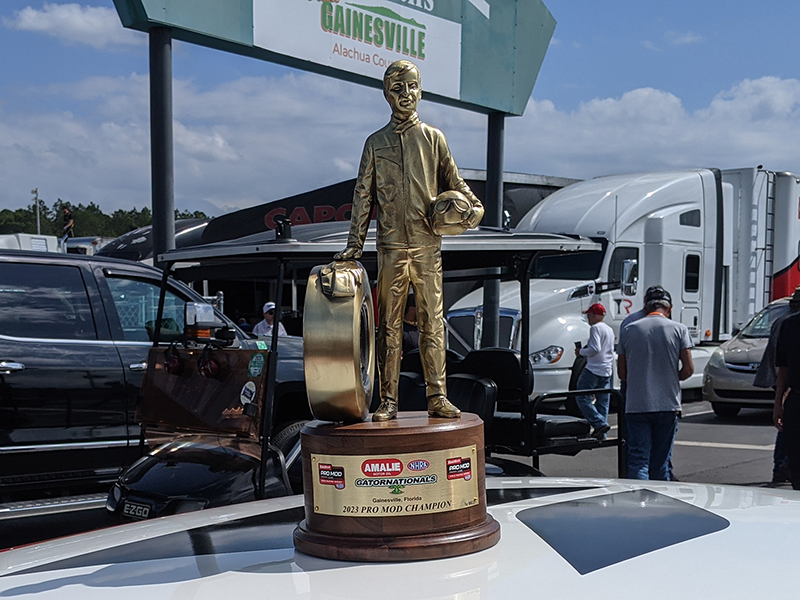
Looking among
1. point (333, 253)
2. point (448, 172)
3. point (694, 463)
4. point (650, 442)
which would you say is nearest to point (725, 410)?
point (694, 463)

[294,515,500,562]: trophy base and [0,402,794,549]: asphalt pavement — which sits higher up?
[294,515,500,562]: trophy base

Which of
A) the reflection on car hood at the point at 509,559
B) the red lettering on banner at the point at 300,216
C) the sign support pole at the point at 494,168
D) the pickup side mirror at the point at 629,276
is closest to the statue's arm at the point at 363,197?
the reflection on car hood at the point at 509,559

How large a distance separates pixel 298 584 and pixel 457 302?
38.3 ft

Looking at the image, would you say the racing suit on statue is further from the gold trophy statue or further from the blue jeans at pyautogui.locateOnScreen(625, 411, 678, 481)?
the blue jeans at pyautogui.locateOnScreen(625, 411, 678, 481)

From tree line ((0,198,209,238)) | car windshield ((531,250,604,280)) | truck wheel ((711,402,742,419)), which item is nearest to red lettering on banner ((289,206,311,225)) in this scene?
car windshield ((531,250,604,280))

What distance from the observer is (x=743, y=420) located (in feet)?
42.5

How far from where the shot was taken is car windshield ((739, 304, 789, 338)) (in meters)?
13.3

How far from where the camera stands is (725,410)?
43.4ft

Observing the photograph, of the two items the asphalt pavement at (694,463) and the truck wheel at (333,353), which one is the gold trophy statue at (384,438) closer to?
the truck wheel at (333,353)

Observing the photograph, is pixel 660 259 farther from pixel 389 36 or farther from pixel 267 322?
pixel 267 322

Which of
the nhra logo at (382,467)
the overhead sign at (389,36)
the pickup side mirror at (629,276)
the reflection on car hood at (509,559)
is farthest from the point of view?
the pickup side mirror at (629,276)

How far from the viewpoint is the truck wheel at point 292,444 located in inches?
189

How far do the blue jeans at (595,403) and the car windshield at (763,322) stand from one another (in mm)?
3434

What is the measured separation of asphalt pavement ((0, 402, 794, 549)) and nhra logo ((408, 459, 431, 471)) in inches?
194
